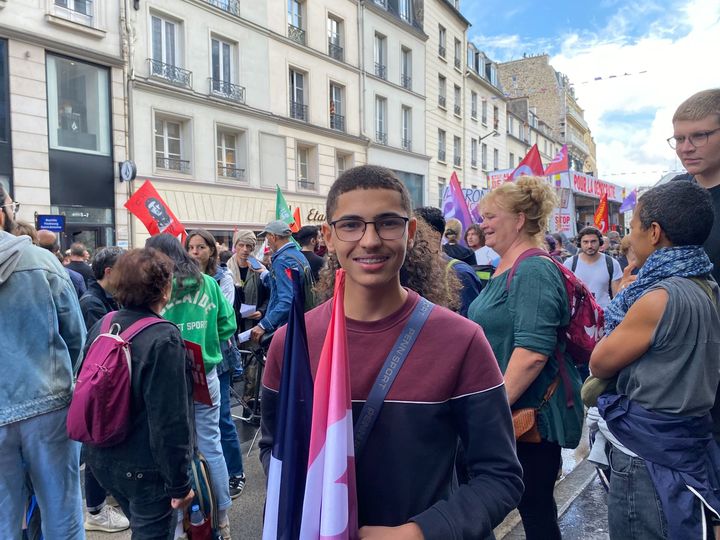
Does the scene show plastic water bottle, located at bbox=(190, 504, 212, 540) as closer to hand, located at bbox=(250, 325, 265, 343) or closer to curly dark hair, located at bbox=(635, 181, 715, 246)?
hand, located at bbox=(250, 325, 265, 343)

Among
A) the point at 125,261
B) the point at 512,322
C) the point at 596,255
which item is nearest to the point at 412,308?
the point at 512,322

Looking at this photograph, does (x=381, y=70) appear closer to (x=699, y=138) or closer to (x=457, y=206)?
(x=457, y=206)

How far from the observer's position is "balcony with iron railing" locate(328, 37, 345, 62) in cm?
2184

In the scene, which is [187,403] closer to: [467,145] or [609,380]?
[609,380]

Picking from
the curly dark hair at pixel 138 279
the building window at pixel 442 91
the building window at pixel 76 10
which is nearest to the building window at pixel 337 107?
the building window at pixel 442 91

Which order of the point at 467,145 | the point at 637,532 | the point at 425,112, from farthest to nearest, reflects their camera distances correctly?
the point at 467,145 → the point at 425,112 → the point at 637,532

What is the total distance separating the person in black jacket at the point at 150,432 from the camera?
92.1 inches

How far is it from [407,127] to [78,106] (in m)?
16.5

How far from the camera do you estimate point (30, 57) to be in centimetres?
1284

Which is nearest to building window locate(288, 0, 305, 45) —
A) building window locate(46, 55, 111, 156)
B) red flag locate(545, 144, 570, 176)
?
building window locate(46, 55, 111, 156)

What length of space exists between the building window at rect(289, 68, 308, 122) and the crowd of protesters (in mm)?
18613

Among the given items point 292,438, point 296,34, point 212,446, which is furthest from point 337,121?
point 292,438

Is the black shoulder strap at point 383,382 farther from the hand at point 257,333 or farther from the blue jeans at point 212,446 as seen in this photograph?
the hand at point 257,333

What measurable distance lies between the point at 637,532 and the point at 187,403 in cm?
195
